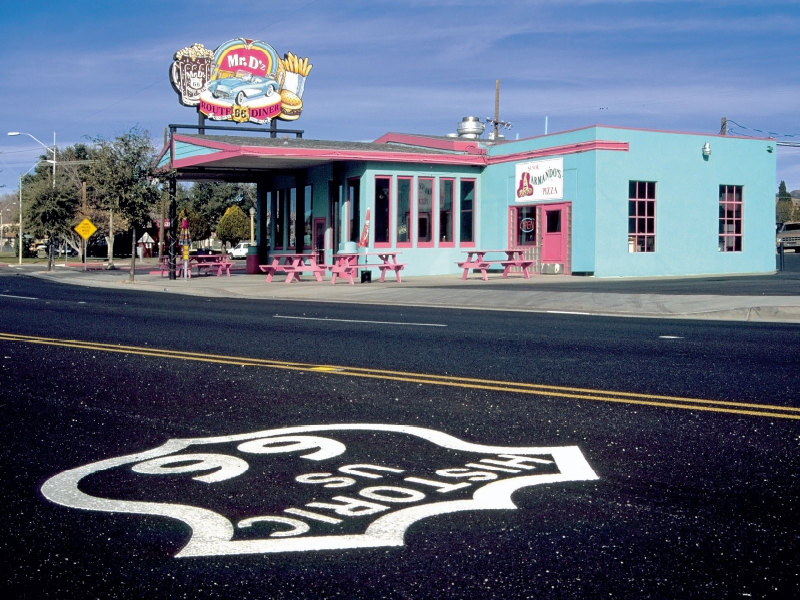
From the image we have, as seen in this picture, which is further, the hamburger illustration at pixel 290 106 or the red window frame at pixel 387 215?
the hamburger illustration at pixel 290 106

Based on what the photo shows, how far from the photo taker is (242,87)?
38.2 meters

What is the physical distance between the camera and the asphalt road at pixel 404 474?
338 cm

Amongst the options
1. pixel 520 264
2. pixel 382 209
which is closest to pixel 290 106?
pixel 382 209

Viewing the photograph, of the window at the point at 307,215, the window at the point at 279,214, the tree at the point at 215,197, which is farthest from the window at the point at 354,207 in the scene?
the tree at the point at 215,197

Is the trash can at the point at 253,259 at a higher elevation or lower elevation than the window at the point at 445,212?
lower

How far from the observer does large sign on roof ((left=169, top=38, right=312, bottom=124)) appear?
1465 inches

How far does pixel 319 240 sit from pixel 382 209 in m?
3.22

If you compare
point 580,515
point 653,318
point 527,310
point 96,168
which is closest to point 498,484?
point 580,515

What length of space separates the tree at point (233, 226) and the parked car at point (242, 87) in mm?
43071

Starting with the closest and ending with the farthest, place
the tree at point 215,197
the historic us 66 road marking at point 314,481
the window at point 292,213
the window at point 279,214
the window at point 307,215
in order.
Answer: the historic us 66 road marking at point 314,481, the window at point 307,215, the window at point 292,213, the window at point 279,214, the tree at point 215,197

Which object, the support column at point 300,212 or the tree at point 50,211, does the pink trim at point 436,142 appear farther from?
the tree at point 50,211

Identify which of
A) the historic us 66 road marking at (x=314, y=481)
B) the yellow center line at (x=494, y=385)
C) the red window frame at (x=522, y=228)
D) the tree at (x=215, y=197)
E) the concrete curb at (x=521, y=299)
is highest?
the tree at (x=215, y=197)

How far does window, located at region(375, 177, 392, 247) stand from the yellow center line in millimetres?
21710

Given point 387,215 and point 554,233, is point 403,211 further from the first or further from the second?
point 554,233
